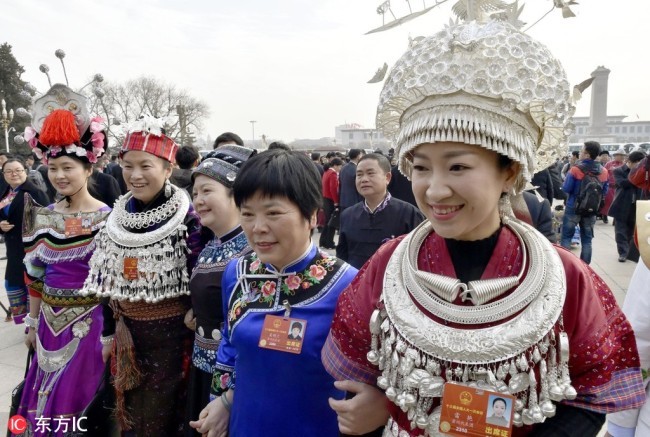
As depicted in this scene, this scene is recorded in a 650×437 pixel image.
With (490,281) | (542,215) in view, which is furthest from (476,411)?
(542,215)

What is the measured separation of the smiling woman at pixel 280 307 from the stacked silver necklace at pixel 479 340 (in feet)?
1.46

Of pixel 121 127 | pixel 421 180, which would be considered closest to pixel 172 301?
pixel 121 127

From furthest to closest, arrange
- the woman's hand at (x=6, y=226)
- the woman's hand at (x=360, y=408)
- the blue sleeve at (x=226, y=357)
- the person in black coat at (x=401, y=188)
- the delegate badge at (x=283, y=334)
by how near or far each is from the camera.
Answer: the person in black coat at (x=401, y=188)
the woman's hand at (x=6, y=226)
the blue sleeve at (x=226, y=357)
the delegate badge at (x=283, y=334)
the woman's hand at (x=360, y=408)

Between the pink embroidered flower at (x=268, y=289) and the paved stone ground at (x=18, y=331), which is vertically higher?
the pink embroidered flower at (x=268, y=289)

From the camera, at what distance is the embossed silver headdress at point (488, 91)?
112cm

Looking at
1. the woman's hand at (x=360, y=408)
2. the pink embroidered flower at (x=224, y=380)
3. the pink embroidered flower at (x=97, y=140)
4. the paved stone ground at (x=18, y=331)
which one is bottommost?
the paved stone ground at (x=18, y=331)

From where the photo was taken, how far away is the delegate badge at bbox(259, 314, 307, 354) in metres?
1.59

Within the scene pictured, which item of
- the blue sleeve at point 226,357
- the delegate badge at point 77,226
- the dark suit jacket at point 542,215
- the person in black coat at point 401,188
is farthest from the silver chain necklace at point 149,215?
the person in black coat at point 401,188

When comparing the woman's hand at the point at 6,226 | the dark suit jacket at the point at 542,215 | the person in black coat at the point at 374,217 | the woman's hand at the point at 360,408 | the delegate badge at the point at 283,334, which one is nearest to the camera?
the woman's hand at the point at 360,408

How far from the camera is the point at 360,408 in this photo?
4.17 ft

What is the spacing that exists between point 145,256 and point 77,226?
2.22 ft

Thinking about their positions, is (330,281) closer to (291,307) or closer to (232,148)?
(291,307)

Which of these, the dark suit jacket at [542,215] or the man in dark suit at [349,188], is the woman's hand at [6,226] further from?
the dark suit jacket at [542,215]

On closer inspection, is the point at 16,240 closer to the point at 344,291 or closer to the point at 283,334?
the point at 283,334
